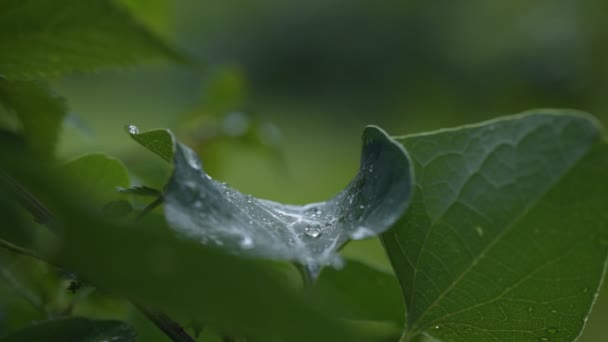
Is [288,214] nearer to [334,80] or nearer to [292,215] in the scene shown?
[292,215]

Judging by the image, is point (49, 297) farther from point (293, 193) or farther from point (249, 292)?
point (293, 193)

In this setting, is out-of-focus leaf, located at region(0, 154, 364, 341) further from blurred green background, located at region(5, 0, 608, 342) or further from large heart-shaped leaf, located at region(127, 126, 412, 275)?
blurred green background, located at region(5, 0, 608, 342)

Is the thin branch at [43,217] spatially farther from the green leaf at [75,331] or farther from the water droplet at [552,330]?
the water droplet at [552,330]

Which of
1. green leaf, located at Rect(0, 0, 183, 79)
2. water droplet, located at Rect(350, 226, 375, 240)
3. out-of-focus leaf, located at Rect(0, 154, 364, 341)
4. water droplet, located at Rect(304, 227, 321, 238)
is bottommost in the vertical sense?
water droplet, located at Rect(304, 227, 321, 238)

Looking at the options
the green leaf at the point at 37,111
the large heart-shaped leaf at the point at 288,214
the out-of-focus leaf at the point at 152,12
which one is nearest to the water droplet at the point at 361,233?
the large heart-shaped leaf at the point at 288,214

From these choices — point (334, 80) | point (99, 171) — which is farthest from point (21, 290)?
point (334, 80)

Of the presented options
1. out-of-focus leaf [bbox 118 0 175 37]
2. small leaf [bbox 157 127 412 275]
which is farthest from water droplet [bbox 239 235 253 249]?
out-of-focus leaf [bbox 118 0 175 37]

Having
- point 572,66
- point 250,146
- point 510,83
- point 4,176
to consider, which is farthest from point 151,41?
point 510,83
